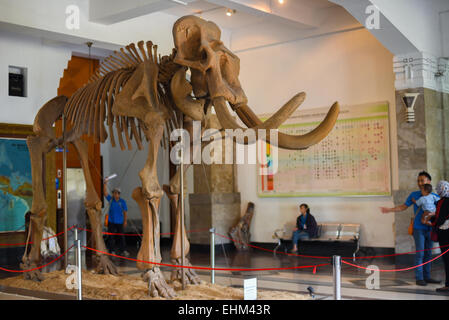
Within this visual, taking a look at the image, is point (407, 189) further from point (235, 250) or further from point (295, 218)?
point (235, 250)

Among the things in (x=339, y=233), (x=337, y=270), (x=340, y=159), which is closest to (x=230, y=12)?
(x=340, y=159)

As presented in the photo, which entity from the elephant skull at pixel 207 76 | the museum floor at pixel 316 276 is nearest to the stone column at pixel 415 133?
the museum floor at pixel 316 276

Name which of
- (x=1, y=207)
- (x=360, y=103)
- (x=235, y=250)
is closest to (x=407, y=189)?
(x=360, y=103)

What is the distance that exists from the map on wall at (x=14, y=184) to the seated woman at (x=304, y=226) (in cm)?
481

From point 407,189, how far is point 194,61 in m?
4.73

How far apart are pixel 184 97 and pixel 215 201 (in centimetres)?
598

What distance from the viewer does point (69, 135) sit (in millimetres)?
7156

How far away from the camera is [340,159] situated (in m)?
10.3

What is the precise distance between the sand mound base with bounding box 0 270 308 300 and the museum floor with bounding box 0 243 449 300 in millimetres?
386

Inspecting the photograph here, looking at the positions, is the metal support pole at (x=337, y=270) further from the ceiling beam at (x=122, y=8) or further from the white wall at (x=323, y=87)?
the white wall at (x=323, y=87)

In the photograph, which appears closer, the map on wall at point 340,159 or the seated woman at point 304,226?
the map on wall at point 340,159

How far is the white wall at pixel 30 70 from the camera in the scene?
9766 mm

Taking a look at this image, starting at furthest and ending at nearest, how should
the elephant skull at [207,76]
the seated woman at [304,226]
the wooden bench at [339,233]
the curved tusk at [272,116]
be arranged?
the seated woman at [304,226] < the wooden bench at [339,233] < the elephant skull at [207,76] < the curved tusk at [272,116]

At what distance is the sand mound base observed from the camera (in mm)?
5387
